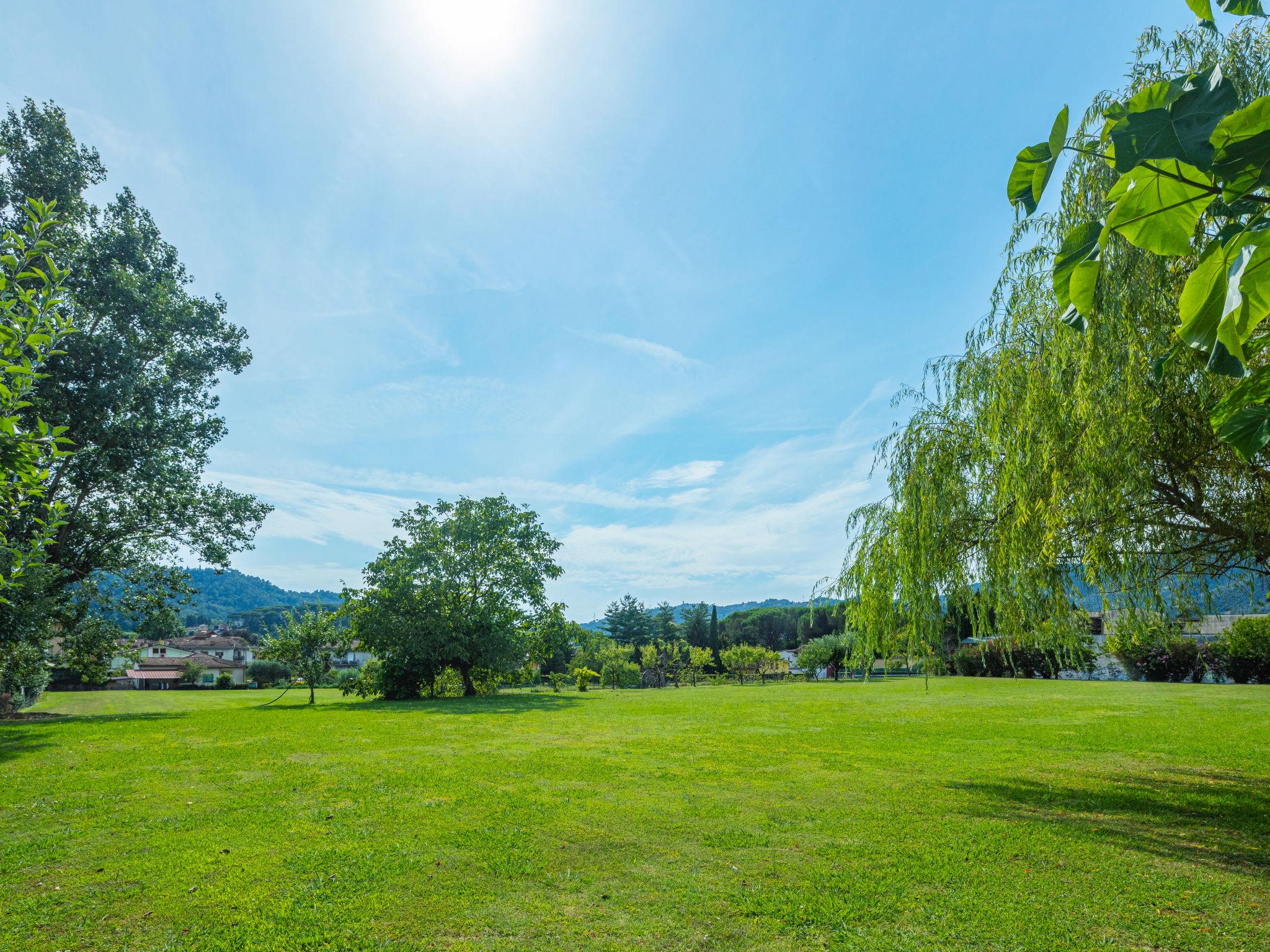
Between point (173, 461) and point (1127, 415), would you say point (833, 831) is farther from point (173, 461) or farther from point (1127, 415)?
point (173, 461)

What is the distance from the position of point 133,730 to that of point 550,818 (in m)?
12.3

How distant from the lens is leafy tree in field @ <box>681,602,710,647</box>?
65.1 metres

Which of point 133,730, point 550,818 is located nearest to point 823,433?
point 550,818

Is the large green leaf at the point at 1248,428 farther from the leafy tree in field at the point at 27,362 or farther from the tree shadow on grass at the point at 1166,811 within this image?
the tree shadow on grass at the point at 1166,811

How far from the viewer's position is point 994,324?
9.06 metres

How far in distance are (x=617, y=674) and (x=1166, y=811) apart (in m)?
32.7

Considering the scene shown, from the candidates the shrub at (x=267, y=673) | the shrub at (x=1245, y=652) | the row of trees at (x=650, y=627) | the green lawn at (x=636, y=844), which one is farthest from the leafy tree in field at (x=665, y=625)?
the green lawn at (x=636, y=844)

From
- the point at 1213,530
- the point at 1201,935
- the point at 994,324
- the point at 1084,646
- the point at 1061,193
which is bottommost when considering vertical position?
the point at 1201,935

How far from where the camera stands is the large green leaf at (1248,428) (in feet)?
4.88

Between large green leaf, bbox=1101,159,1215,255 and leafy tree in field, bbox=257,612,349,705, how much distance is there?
3015 cm

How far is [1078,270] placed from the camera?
5.32 ft

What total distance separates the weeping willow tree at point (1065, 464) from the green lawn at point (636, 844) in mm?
2406

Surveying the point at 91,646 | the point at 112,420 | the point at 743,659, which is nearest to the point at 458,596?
the point at 91,646

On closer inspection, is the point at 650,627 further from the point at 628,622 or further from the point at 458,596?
the point at 458,596
